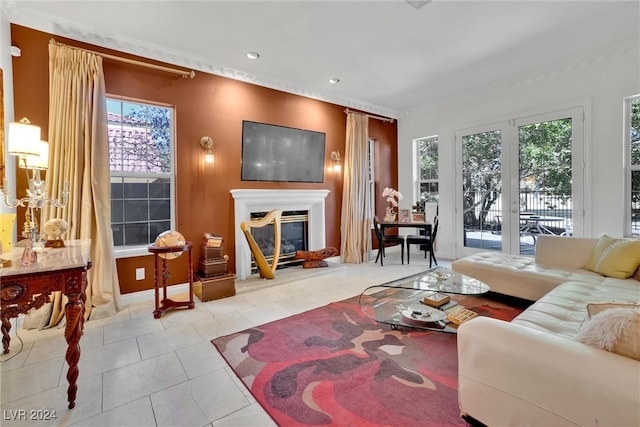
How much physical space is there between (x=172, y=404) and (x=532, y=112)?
536 cm

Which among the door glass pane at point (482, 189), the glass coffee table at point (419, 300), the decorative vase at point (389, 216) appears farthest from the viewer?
the decorative vase at point (389, 216)

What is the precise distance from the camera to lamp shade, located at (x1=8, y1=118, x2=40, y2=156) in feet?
6.07

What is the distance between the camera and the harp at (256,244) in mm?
3848

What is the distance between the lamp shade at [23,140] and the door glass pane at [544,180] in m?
5.54

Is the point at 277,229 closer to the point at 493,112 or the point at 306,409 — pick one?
the point at 306,409

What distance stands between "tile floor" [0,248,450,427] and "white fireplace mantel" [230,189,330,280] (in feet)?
2.43

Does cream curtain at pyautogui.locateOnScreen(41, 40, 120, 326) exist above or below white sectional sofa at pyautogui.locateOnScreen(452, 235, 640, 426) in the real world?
above

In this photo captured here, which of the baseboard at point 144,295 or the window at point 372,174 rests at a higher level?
the window at point 372,174

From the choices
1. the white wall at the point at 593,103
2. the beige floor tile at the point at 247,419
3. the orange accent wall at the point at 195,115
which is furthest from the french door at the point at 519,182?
the beige floor tile at the point at 247,419

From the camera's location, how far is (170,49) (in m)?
3.39

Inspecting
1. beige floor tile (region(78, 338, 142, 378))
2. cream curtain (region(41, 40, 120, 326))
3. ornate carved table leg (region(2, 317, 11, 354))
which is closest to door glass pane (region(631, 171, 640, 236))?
beige floor tile (region(78, 338, 142, 378))

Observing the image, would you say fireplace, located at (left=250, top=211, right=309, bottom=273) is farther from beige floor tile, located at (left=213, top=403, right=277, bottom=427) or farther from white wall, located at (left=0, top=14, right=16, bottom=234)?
beige floor tile, located at (left=213, top=403, right=277, bottom=427)

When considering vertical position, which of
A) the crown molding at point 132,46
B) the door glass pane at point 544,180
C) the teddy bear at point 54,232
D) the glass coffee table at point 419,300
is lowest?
the glass coffee table at point 419,300

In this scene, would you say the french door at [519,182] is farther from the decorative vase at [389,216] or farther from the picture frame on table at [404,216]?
the decorative vase at [389,216]
